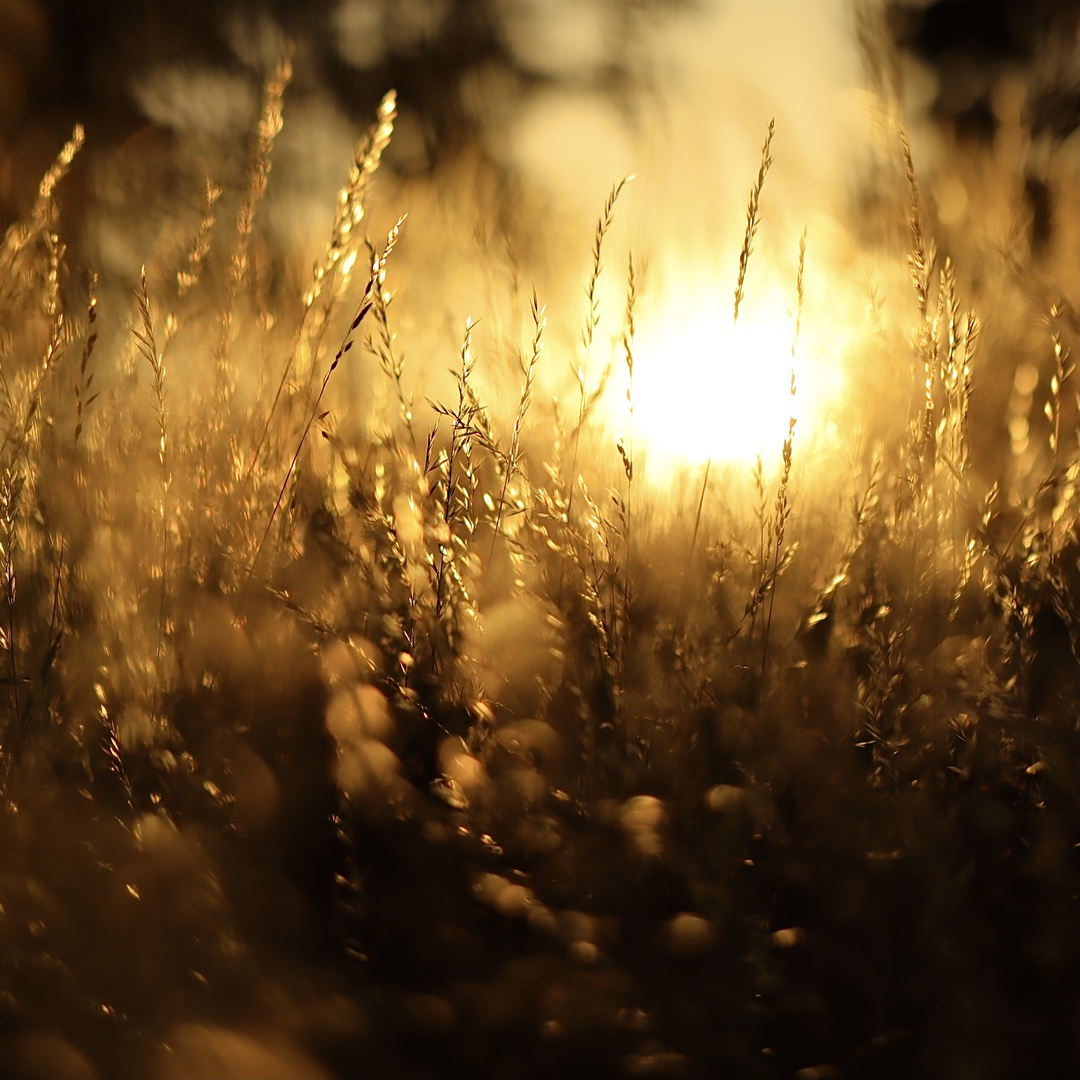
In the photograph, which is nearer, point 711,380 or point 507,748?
point 507,748

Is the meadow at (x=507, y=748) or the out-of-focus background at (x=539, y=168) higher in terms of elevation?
the out-of-focus background at (x=539, y=168)

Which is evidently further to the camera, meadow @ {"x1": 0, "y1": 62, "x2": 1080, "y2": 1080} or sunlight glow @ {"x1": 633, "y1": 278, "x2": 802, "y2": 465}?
sunlight glow @ {"x1": 633, "y1": 278, "x2": 802, "y2": 465}

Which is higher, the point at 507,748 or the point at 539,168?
the point at 539,168

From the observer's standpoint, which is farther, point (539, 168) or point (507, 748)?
point (539, 168)

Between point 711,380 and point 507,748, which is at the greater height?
point 711,380

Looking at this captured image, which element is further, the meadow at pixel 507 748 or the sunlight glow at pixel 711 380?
the sunlight glow at pixel 711 380

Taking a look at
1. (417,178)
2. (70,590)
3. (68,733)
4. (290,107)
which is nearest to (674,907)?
(68,733)

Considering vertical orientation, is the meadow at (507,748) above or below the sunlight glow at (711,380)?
below

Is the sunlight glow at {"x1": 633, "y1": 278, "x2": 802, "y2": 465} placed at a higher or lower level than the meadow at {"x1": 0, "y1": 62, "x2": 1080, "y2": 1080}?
higher
